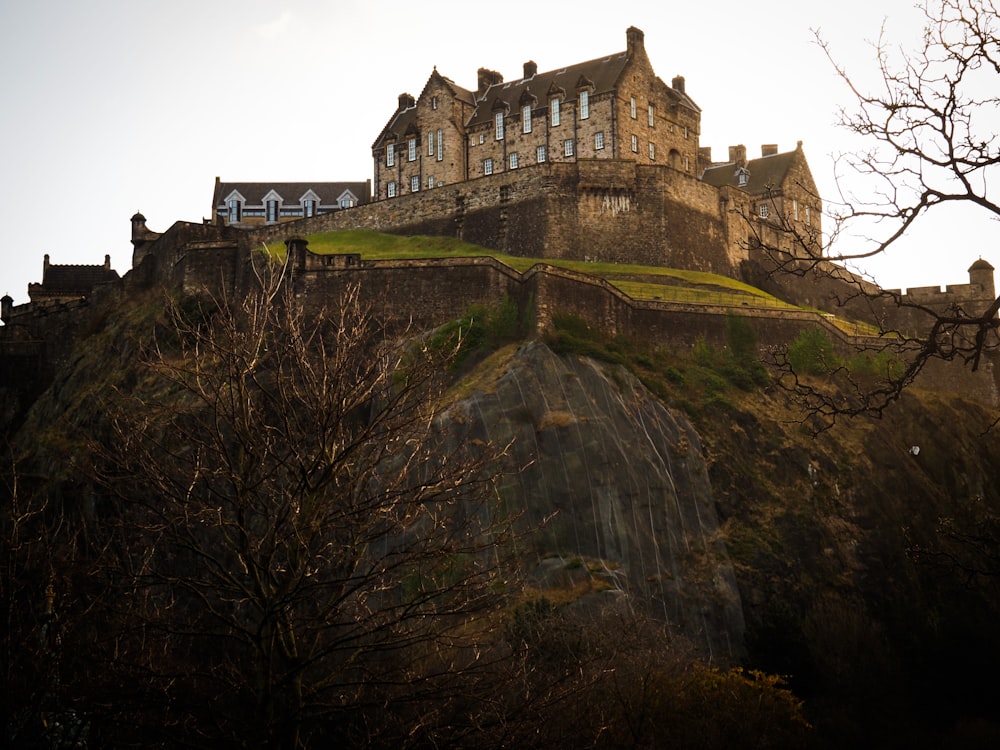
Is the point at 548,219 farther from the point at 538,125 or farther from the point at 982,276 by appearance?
the point at 982,276

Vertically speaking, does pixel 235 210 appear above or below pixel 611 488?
above

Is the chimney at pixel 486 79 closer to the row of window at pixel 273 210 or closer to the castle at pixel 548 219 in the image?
the castle at pixel 548 219

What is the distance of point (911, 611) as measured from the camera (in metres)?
39.3

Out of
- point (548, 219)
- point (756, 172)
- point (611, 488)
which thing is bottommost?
point (611, 488)

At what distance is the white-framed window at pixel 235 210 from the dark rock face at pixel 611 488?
49.1m

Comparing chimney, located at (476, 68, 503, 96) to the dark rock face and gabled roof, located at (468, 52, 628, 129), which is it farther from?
the dark rock face

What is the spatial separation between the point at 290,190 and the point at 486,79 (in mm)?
22211

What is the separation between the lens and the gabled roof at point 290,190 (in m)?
84.6

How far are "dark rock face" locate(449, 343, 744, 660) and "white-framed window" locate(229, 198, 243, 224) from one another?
49.1 meters

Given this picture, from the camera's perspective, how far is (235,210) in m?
84.1

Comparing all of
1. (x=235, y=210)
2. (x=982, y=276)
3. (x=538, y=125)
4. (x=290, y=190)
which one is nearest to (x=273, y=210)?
(x=290, y=190)

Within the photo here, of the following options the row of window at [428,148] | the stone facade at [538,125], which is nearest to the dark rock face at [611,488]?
the stone facade at [538,125]

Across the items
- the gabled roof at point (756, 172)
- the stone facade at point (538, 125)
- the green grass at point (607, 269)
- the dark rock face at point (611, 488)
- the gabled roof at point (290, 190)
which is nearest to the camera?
the dark rock face at point (611, 488)

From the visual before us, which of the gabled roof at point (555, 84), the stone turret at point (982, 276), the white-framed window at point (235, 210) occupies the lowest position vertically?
the stone turret at point (982, 276)
